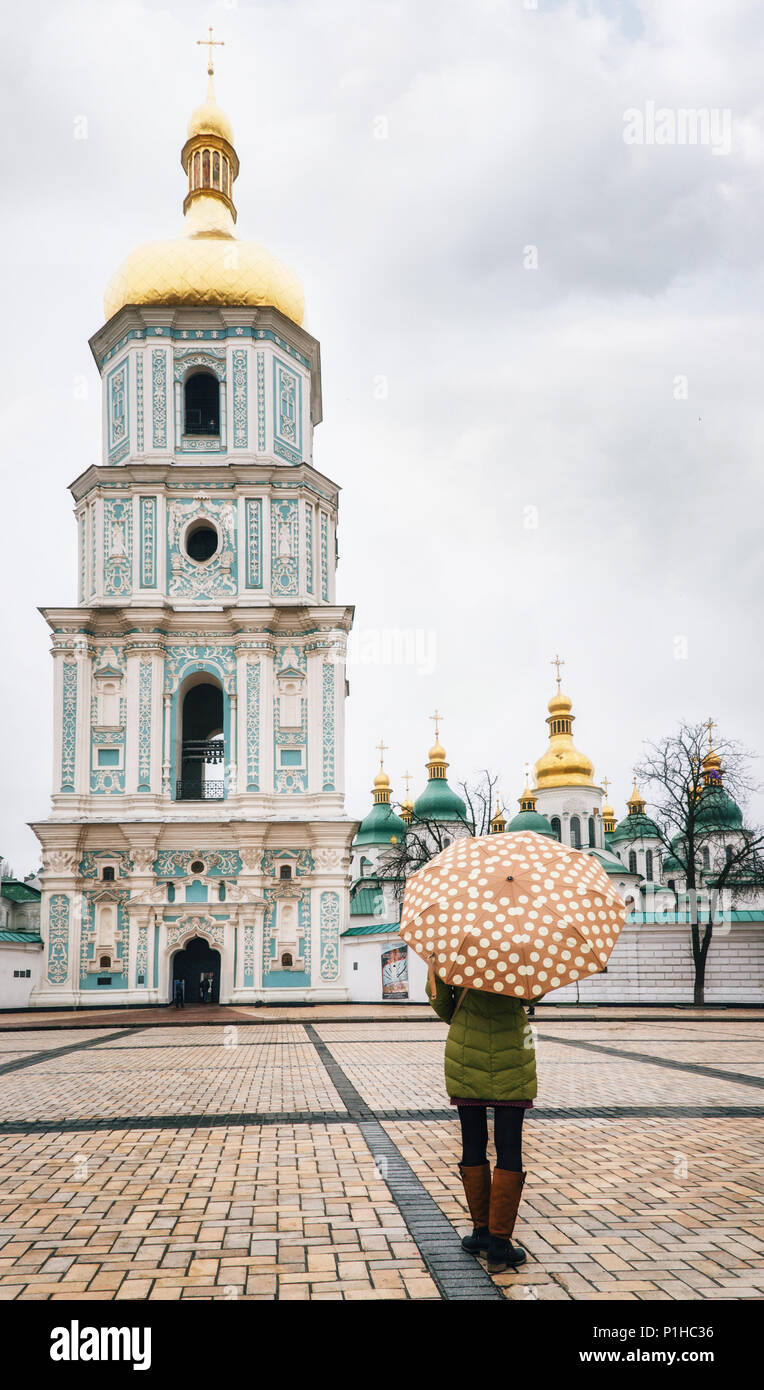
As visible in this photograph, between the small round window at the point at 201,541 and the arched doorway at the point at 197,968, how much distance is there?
1053 centimetres

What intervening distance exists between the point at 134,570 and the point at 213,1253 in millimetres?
27429

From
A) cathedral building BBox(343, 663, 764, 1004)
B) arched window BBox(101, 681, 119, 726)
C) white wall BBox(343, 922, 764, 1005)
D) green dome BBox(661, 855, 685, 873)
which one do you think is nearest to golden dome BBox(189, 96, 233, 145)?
arched window BBox(101, 681, 119, 726)

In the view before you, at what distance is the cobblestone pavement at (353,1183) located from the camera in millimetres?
4781

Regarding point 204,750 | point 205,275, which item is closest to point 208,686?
point 204,750

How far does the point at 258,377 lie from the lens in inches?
1282

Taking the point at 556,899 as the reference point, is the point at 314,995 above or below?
below

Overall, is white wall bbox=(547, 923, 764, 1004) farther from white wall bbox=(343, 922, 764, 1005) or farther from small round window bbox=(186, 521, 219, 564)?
small round window bbox=(186, 521, 219, 564)

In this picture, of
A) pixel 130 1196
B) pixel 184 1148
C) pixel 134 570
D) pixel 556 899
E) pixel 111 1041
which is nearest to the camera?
pixel 556 899

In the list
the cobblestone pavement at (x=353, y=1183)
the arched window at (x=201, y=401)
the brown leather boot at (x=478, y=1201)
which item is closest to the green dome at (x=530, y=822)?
the arched window at (x=201, y=401)

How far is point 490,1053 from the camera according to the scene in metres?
4.99

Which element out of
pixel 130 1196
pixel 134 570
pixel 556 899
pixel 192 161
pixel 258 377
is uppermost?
pixel 192 161

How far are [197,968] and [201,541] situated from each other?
1184 cm

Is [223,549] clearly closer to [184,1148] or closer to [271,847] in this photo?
[271,847]

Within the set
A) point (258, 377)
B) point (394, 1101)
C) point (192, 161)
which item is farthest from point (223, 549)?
point (394, 1101)
